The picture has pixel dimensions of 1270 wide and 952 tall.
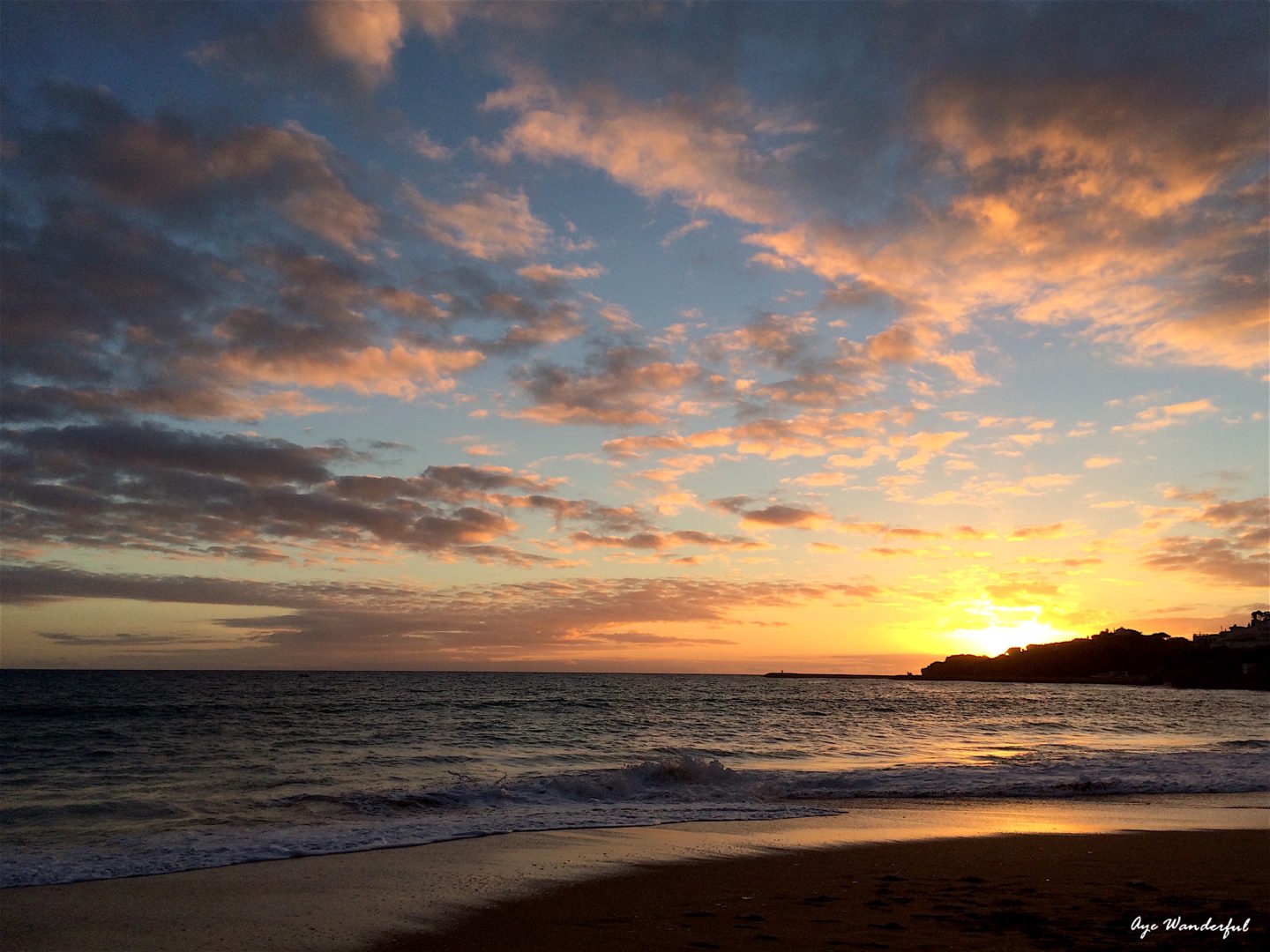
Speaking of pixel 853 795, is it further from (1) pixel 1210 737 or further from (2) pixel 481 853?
(1) pixel 1210 737

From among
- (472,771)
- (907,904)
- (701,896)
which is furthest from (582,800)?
(907,904)

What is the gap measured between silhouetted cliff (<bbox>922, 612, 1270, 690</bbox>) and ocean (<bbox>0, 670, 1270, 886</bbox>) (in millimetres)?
98841

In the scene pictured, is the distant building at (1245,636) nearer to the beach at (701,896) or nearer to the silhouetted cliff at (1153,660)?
the silhouetted cliff at (1153,660)

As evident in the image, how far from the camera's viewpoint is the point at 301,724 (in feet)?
136

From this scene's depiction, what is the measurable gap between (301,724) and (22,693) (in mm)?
49562

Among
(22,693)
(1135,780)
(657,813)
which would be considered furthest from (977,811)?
(22,693)

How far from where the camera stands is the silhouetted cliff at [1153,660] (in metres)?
130

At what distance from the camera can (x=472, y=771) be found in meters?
25.1

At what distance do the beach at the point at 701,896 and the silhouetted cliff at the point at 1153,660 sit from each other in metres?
139

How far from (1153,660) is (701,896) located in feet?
591

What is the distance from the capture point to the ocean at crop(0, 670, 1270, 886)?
1559 cm

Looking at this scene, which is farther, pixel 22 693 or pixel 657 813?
pixel 22 693

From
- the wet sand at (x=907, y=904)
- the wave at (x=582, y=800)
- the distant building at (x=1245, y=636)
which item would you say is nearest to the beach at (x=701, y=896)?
the wet sand at (x=907, y=904)

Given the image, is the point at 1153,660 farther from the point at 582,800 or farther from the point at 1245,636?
the point at 582,800
